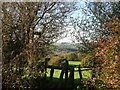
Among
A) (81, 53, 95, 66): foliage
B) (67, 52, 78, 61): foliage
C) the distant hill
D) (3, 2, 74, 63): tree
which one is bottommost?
(81, 53, 95, 66): foliage

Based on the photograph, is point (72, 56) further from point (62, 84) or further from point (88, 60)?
point (62, 84)

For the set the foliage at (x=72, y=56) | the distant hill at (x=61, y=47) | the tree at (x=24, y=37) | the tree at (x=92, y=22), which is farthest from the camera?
the tree at (x=92, y=22)

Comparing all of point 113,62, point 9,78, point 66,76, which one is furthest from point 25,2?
point 113,62

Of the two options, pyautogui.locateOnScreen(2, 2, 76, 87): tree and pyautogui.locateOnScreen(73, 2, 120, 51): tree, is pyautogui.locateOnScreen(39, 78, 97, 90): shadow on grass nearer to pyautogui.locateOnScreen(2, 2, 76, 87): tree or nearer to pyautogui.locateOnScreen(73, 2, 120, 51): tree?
pyautogui.locateOnScreen(2, 2, 76, 87): tree

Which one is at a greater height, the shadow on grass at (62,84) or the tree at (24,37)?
the tree at (24,37)

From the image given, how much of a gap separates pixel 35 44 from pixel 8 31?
645mm

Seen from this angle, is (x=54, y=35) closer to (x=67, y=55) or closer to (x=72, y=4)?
(x=67, y=55)

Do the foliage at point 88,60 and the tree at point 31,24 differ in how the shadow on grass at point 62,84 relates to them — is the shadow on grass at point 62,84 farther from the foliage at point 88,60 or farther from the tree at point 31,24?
the tree at point 31,24

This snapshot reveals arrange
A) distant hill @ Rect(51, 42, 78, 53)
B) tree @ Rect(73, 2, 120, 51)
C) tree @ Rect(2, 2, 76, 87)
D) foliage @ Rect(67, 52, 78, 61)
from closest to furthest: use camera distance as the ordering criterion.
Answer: tree @ Rect(2, 2, 76, 87) < distant hill @ Rect(51, 42, 78, 53) < foliage @ Rect(67, 52, 78, 61) < tree @ Rect(73, 2, 120, 51)

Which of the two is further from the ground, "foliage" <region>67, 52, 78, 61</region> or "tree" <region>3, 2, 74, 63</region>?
"tree" <region>3, 2, 74, 63</region>

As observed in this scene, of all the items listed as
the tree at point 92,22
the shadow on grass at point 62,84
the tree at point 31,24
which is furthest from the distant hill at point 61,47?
the shadow on grass at point 62,84

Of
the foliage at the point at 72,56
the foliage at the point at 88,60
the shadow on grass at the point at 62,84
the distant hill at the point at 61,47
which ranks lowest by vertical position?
the shadow on grass at the point at 62,84

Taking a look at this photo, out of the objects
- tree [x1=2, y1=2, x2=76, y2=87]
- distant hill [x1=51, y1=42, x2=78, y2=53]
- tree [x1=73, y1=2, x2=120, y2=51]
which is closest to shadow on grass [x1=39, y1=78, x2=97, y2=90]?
tree [x1=2, y1=2, x2=76, y2=87]

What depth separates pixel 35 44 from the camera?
144 inches
